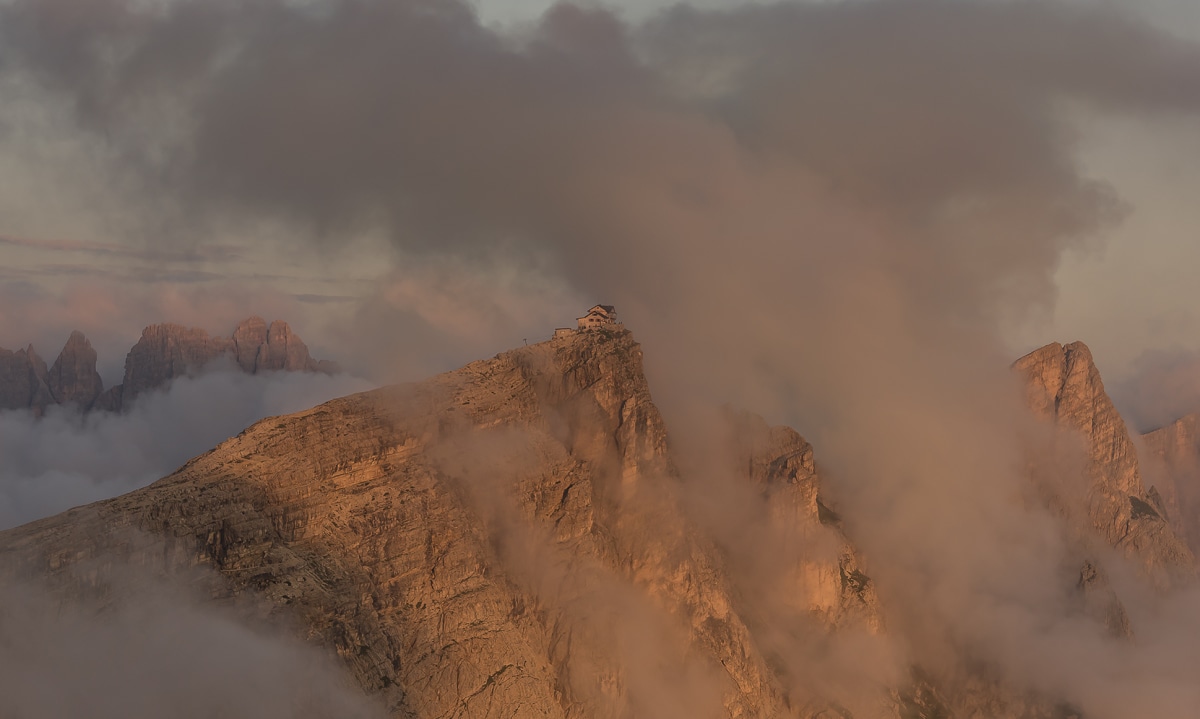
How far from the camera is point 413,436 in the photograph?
17288 cm

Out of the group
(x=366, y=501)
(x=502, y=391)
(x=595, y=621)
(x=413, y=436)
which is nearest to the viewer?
(x=366, y=501)

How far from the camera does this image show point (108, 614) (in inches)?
4665

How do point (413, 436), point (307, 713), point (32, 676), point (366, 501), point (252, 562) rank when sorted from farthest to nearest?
point (413, 436) < point (366, 501) < point (252, 562) < point (307, 713) < point (32, 676)

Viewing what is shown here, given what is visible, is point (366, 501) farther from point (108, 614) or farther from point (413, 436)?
point (108, 614)

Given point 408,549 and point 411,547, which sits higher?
point 411,547

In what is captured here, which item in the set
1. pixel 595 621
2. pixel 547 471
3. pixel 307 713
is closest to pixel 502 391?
pixel 547 471

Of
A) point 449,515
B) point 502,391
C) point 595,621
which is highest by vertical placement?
point 502,391

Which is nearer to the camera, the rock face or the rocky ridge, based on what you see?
the rocky ridge

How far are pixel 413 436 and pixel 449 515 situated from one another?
53.5 ft

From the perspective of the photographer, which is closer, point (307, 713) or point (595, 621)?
point (307, 713)

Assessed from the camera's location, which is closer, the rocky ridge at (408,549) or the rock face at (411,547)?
the rocky ridge at (408,549)

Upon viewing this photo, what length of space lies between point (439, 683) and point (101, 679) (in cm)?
5357

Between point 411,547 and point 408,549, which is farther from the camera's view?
point 411,547

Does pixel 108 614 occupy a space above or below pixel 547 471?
below
